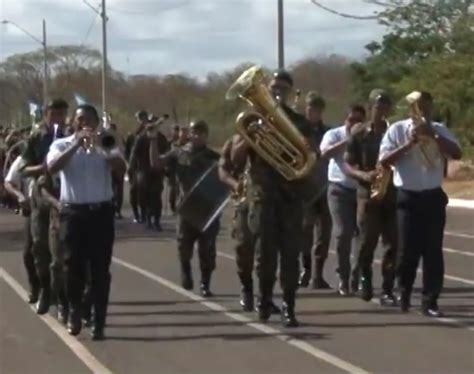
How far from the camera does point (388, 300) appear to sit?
1316cm

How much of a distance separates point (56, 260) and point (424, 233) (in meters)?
3.01

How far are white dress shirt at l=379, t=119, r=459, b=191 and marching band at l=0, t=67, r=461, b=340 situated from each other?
11 millimetres

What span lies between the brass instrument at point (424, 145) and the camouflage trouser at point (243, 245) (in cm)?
155

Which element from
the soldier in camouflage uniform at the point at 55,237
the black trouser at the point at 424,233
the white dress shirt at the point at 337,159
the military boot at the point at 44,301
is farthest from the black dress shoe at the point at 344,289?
the soldier in camouflage uniform at the point at 55,237

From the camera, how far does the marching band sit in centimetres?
1135

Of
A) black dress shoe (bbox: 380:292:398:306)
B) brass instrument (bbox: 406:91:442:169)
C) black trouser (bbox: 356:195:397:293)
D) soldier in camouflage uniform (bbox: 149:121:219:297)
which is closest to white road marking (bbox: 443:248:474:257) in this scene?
soldier in camouflage uniform (bbox: 149:121:219:297)

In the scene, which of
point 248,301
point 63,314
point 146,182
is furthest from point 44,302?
point 146,182

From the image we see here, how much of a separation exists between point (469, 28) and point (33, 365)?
1023 inches

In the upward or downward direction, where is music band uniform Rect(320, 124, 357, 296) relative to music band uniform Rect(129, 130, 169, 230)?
upward

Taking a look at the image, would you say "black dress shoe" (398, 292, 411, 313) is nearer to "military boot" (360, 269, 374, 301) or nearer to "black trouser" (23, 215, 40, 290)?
"military boot" (360, 269, 374, 301)

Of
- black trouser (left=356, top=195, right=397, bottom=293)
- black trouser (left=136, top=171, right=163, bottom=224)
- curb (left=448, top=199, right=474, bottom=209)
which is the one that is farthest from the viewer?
curb (left=448, top=199, right=474, bottom=209)

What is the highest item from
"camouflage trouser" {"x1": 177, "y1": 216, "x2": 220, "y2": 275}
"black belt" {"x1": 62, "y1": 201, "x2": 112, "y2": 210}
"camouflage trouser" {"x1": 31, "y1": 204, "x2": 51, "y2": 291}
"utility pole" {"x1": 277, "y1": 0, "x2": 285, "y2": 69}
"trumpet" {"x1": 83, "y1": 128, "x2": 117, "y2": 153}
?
"utility pole" {"x1": 277, "y1": 0, "x2": 285, "y2": 69}

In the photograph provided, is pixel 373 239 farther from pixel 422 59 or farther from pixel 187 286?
pixel 422 59

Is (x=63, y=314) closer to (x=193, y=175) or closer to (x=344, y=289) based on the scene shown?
(x=193, y=175)
